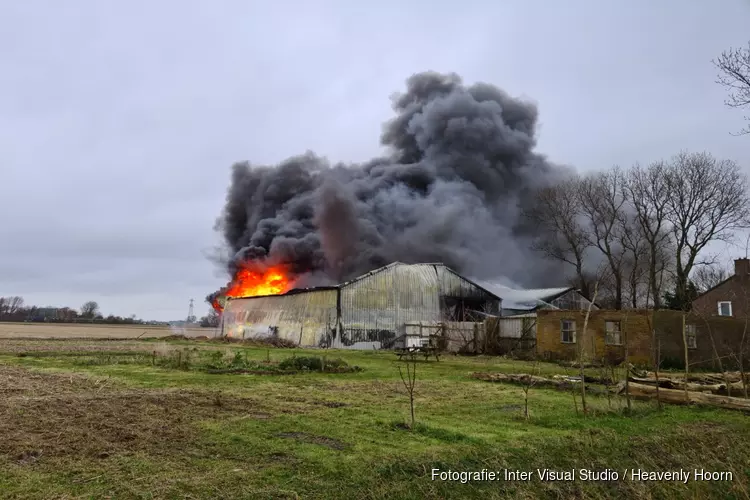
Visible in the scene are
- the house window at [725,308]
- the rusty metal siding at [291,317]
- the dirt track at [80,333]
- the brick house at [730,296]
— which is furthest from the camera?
the dirt track at [80,333]

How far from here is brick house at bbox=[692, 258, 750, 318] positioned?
128ft

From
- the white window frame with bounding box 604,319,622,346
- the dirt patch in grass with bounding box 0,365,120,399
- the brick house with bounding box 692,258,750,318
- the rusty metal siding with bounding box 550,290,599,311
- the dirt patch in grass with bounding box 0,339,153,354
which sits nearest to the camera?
the dirt patch in grass with bounding box 0,365,120,399

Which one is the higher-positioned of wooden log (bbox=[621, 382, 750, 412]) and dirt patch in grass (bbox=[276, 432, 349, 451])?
wooden log (bbox=[621, 382, 750, 412])

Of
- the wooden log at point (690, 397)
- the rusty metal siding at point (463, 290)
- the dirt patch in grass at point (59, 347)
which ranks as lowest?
the dirt patch in grass at point (59, 347)

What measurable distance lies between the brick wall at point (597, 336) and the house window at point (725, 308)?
71.9 feet

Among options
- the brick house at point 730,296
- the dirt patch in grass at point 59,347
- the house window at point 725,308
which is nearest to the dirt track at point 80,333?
the dirt patch in grass at point 59,347

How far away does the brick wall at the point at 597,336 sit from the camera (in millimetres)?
25688

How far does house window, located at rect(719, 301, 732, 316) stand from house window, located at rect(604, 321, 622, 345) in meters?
22.1

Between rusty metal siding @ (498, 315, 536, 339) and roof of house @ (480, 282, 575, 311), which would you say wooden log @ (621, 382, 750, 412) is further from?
roof of house @ (480, 282, 575, 311)

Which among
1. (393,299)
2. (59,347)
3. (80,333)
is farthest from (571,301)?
(80,333)

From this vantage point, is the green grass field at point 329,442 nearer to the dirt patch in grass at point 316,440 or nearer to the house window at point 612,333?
the dirt patch in grass at point 316,440

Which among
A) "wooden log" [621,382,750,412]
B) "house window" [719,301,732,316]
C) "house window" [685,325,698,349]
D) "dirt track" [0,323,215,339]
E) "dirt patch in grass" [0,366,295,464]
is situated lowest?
"dirt track" [0,323,215,339]

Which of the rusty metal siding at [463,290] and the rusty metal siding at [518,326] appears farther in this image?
the rusty metal siding at [463,290]

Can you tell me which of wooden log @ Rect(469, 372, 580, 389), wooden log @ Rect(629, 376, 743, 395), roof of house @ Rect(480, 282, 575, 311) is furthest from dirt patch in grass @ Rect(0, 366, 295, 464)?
roof of house @ Rect(480, 282, 575, 311)
